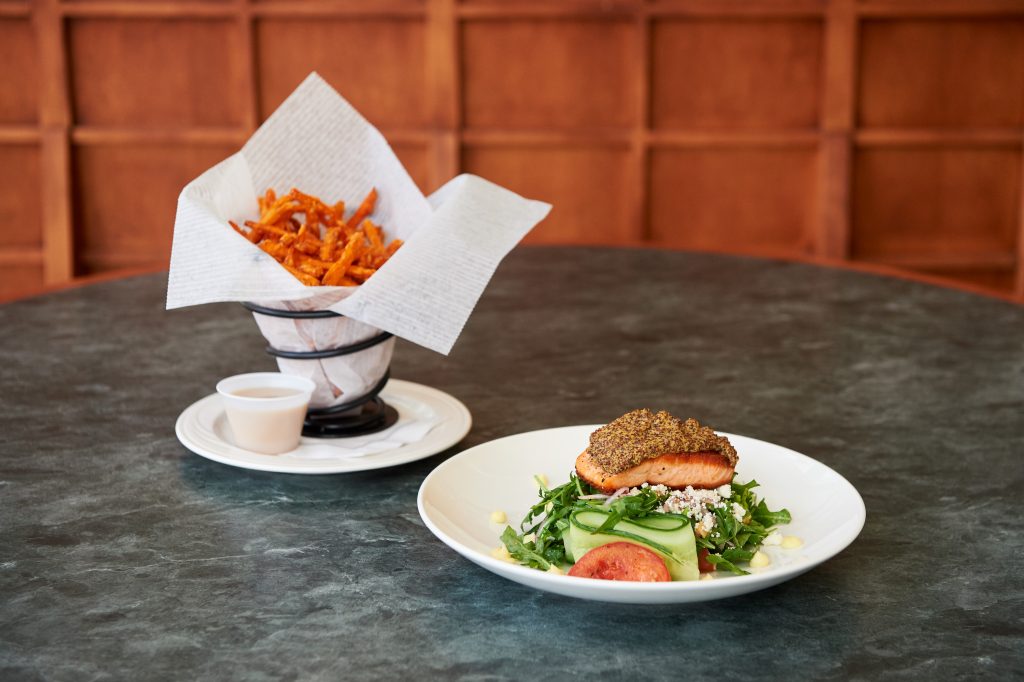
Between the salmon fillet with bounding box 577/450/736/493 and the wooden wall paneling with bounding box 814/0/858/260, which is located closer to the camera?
the salmon fillet with bounding box 577/450/736/493

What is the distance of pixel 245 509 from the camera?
119 centimetres

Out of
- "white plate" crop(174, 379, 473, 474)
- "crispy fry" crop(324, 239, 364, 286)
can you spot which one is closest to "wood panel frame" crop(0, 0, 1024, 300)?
"white plate" crop(174, 379, 473, 474)

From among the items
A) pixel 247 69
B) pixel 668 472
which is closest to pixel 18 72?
pixel 247 69

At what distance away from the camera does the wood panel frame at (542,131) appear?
13.4 ft

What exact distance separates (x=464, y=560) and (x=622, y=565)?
0.19 metres

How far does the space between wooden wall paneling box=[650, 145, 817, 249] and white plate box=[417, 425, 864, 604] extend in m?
3.10

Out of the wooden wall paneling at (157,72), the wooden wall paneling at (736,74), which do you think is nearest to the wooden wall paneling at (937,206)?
the wooden wall paneling at (736,74)

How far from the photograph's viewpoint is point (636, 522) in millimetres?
962

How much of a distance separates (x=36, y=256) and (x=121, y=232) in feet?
1.05

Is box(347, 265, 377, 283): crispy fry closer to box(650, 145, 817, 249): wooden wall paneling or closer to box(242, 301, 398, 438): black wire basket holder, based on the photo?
box(242, 301, 398, 438): black wire basket holder

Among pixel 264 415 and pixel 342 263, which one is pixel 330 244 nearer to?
pixel 342 263

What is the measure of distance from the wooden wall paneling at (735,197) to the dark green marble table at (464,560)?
2142 mm

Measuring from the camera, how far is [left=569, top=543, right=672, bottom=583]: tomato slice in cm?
91

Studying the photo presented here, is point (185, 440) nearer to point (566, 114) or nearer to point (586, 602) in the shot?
A: point (586, 602)
